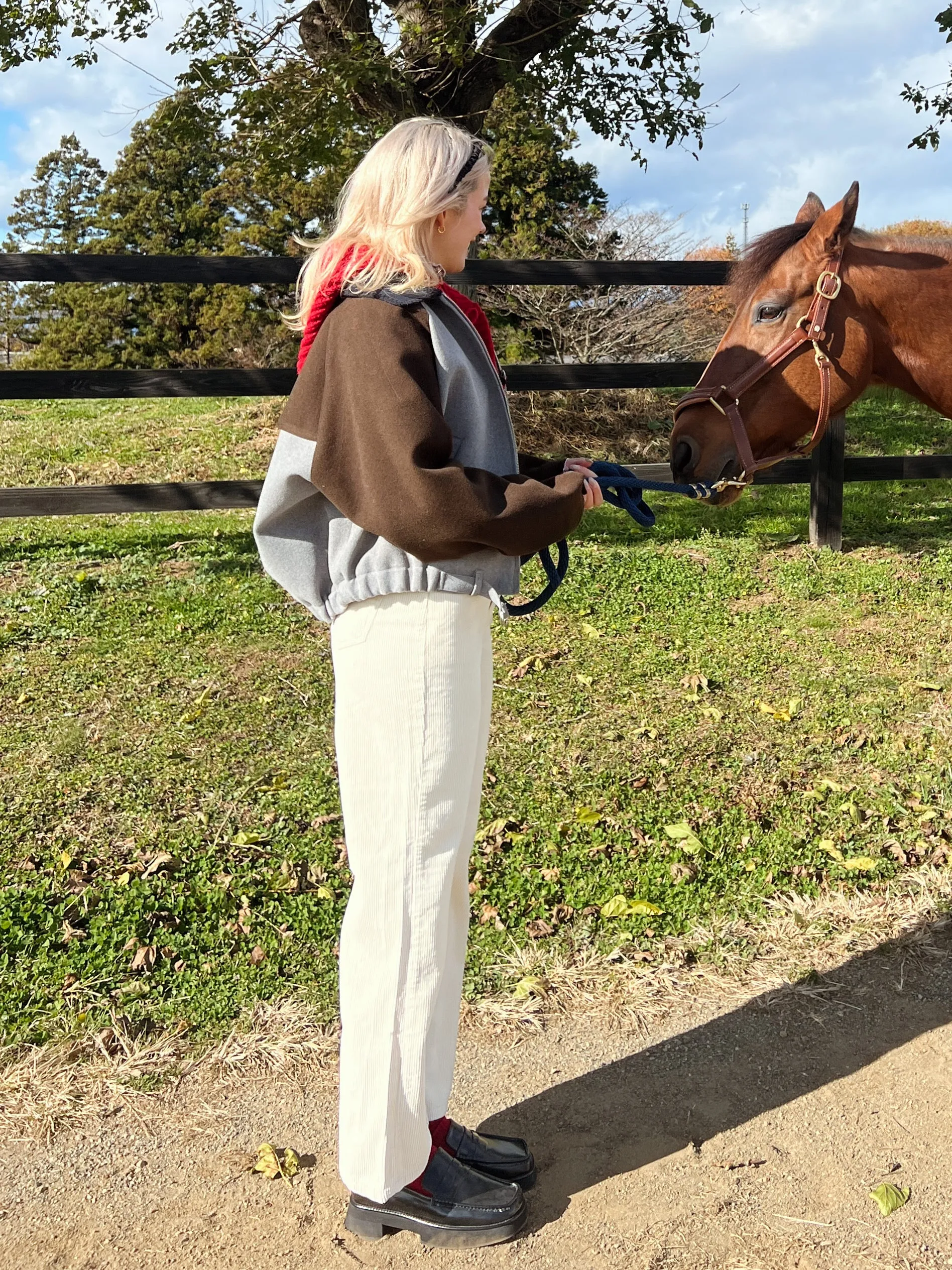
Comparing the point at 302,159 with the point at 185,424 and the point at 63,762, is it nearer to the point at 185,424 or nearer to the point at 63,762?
the point at 185,424

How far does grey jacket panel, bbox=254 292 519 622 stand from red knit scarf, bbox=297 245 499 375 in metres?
0.04

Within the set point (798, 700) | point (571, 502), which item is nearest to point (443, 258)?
point (571, 502)

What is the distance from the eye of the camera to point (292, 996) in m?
3.12

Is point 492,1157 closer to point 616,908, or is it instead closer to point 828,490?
point 616,908

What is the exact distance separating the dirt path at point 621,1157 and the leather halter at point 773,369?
1.63 metres

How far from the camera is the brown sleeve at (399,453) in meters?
1.79

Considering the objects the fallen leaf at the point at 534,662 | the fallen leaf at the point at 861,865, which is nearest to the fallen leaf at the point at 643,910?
the fallen leaf at the point at 861,865

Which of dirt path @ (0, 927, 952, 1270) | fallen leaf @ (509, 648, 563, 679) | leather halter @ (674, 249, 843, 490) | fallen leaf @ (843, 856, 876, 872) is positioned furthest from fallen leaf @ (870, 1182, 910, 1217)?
fallen leaf @ (509, 648, 563, 679)

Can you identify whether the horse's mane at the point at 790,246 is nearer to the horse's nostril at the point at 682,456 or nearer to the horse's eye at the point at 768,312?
the horse's eye at the point at 768,312

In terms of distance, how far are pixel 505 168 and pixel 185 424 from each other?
4480mm

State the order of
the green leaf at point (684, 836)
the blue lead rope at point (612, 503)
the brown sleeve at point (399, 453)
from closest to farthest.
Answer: the brown sleeve at point (399, 453)
the blue lead rope at point (612, 503)
the green leaf at point (684, 836)

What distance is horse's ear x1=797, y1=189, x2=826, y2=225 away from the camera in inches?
135

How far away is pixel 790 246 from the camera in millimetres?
3277

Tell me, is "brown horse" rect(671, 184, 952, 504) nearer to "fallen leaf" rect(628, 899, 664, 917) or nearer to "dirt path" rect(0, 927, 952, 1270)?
"fallen leaf" rect(628, 899, 664, 917)
